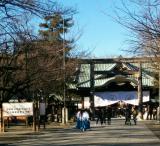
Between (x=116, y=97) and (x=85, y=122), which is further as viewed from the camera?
(x=116, y=97)

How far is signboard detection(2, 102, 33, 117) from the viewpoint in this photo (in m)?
43.8

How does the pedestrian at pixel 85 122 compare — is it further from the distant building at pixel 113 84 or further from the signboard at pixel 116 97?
the signboard at pixel 116 97

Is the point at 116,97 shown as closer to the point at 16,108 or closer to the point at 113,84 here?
the point at 113,84

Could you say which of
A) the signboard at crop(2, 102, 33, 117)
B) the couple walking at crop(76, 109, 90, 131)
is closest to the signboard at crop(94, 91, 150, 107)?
the couple walking at crop(76, 109, 90, 131)

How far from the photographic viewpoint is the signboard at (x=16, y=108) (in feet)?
144

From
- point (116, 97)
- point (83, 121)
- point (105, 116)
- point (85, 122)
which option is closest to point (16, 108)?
Answer: point (83, 121)

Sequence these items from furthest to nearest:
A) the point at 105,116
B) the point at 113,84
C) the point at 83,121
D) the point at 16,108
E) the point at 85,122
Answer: the point at 113,84, the point at 105,116, the point at 16,108, the point at 83,121, the point at 85,122

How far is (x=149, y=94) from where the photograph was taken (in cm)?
7256

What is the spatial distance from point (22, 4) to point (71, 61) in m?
43.9

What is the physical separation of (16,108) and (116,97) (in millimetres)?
30121

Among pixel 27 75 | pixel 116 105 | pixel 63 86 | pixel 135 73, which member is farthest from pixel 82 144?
pixel 116 105

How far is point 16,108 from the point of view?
4394 cm

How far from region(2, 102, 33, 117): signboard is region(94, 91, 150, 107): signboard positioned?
96.0 ft

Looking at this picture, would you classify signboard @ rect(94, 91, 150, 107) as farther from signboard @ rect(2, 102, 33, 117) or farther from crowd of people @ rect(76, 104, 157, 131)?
signboard @ rect(2, 102, 33, 117)
